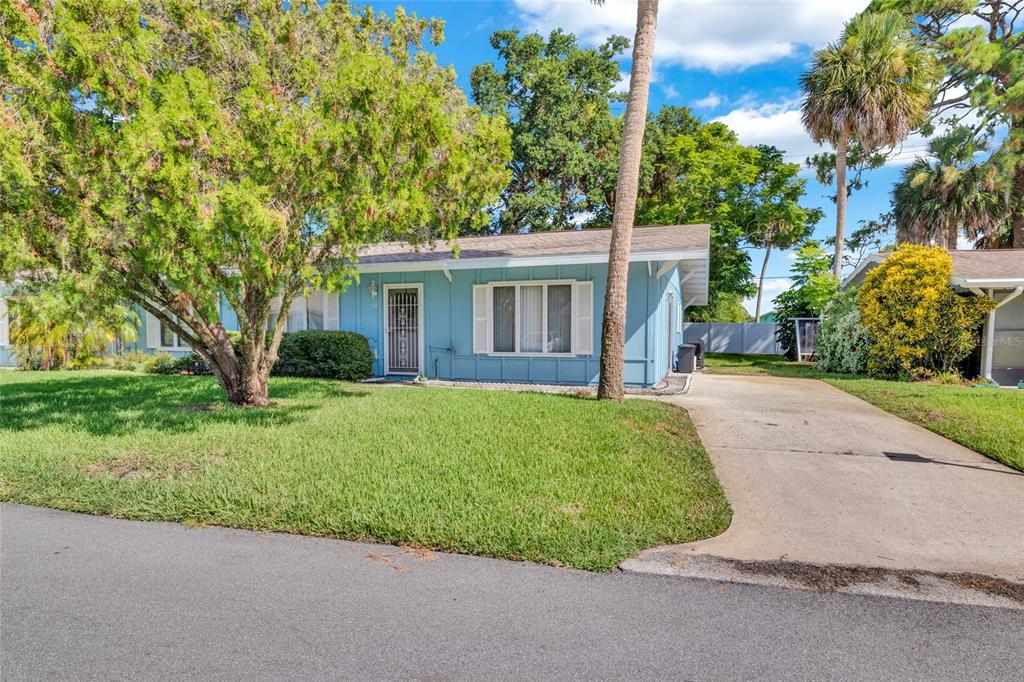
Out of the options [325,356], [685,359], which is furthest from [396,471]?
[685,359]

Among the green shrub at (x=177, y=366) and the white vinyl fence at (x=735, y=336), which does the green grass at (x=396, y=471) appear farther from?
the white vinyl fence at (x=735, y=336)

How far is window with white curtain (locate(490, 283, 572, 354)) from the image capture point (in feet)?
37.9

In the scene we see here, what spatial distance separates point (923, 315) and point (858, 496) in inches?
392

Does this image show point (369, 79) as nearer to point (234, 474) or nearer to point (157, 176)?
point (157, 176)

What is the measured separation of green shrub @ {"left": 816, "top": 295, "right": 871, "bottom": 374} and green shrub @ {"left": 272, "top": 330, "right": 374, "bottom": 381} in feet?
41.1

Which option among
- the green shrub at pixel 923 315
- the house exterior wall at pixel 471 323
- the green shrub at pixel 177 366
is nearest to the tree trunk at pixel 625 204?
the house exterior wall at pixel 471 323

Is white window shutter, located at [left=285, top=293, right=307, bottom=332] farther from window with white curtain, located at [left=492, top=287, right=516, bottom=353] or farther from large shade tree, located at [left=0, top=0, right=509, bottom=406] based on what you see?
large shade tree, located at [left=0, top=0, right=509, bottom=406]

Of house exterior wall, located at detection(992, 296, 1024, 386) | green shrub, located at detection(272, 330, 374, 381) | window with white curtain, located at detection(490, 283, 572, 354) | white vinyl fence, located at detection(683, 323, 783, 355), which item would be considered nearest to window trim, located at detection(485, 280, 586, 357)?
window with white curtain, located at detection(490, 283, 572, 354)

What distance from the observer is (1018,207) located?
71.8ft

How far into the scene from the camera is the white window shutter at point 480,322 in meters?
12.0

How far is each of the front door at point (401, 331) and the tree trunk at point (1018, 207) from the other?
2414 centimetres

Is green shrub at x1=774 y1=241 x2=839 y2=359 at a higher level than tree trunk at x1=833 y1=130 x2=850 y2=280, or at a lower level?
lower

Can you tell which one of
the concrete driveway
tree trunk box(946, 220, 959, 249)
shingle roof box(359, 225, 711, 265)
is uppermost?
tree trunk box(946, 220, 959, 249)

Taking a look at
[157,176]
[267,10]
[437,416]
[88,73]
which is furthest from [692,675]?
[267,10]
